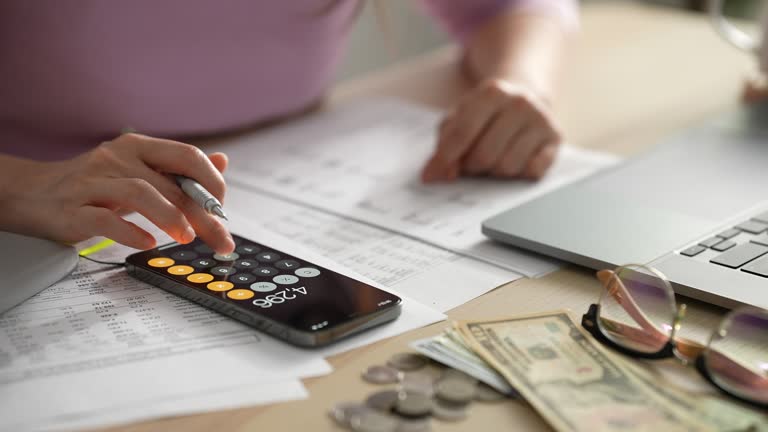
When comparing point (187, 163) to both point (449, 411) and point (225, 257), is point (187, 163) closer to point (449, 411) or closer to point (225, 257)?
point (225, 257)

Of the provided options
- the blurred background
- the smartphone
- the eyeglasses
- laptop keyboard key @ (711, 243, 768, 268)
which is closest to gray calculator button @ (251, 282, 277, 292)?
the smartphone

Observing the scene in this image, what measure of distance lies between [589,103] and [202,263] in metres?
0.64

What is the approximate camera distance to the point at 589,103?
1091mm

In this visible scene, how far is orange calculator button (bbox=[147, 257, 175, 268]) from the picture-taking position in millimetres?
609

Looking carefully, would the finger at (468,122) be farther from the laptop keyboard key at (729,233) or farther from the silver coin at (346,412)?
the silver coin at (346,412)

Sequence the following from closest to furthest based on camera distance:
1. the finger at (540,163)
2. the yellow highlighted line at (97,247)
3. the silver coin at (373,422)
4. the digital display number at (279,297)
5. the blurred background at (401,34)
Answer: the silver coin at (373,422), the digital display number at (279,297), the yellow highlighted line at (97,247), the finger at (540,163), the blurred background at (401,34)

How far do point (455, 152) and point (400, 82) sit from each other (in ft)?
1.24

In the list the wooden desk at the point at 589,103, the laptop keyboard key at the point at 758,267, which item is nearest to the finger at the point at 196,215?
the wooden desk at the point at 589,103

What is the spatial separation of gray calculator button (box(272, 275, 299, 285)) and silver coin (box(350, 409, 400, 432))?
14 centimetres

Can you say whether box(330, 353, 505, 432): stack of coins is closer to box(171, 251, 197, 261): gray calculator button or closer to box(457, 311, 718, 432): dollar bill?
box(457, 311, 718, 432): dollar bill

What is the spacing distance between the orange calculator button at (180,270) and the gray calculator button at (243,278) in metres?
0.03

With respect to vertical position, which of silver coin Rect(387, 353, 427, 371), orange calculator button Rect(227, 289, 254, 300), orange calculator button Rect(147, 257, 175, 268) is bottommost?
silver coin Rect(387, 353, 427, 371)

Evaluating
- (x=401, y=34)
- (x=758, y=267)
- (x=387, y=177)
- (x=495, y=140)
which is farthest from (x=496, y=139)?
(x=401, y=34)

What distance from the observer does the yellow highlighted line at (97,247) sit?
657 millimetres
